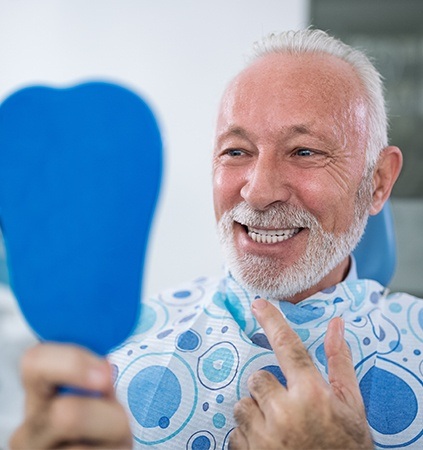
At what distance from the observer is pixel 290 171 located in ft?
3.71

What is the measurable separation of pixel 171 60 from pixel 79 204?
2270mm

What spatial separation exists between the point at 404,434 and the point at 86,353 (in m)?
0.70

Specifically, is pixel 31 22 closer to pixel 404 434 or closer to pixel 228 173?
pixel 228 173

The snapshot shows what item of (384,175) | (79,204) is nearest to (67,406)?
(79,204)

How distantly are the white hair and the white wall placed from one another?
56.9 inches

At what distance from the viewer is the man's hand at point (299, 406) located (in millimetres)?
755

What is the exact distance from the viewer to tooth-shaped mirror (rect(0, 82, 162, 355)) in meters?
0.59

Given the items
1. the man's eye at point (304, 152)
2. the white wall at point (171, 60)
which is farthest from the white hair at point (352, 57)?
the white wall at point (171, 60)

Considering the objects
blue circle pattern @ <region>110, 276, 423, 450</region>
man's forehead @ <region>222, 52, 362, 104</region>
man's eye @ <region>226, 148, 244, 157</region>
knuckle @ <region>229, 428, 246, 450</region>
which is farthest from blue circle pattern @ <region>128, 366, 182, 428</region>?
man's forehead @ <region>222, 52, 362, 104</region>

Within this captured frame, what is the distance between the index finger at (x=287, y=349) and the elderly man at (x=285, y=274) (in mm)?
183

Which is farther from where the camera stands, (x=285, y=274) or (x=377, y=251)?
(x=377, y=251)

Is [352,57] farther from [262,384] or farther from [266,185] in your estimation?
[262,384]

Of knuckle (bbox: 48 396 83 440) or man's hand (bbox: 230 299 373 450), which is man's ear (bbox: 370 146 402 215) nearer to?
man's hand (bbox: 230 299 373 450)

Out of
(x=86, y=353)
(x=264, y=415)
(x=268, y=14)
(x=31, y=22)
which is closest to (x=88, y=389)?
(x=86, y=353)
